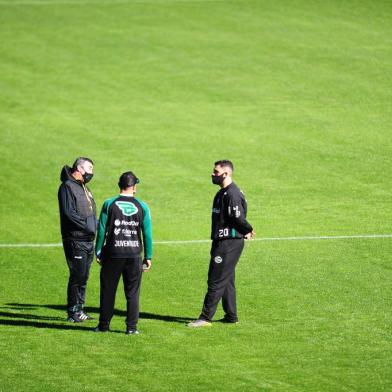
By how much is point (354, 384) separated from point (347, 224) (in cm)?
1134

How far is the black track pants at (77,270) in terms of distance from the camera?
15.3 m

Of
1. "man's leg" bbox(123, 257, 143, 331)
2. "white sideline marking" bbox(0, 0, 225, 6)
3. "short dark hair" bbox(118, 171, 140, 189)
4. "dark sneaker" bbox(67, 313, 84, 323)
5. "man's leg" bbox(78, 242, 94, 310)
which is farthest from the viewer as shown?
"white sideline marking" bbox(0, 0, 225, 6)

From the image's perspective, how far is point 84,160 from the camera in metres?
15.4

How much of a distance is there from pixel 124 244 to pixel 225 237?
5.14ft

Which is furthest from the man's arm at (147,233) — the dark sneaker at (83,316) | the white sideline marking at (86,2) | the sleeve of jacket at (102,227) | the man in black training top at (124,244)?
the white sideline marking at (86,2)

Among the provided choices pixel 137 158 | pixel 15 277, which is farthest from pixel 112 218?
pixel 137 158

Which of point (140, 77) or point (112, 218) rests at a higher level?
point (140, 77)

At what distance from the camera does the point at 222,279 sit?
48.6ft

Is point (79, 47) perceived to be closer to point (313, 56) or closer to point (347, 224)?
point (313, 56)

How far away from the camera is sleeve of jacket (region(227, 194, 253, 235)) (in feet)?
48.1

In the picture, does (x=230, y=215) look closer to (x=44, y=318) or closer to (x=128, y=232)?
(x=128, y=232)

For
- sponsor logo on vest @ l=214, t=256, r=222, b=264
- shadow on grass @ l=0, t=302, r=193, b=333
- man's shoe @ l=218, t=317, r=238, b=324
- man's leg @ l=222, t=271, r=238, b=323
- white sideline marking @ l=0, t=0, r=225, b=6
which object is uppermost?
white sideline marking @ l=0, t=0, r=225, b=6

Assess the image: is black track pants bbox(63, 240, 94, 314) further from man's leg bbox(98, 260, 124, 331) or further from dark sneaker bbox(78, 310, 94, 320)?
man's leg bbox(98, 260, 124, 331)

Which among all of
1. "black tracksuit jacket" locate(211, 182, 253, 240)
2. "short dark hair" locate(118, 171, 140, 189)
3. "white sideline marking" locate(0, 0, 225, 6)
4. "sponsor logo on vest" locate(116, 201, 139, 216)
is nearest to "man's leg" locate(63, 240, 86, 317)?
"sponsor logo on vest" locate(116, 201, 139, 216)
